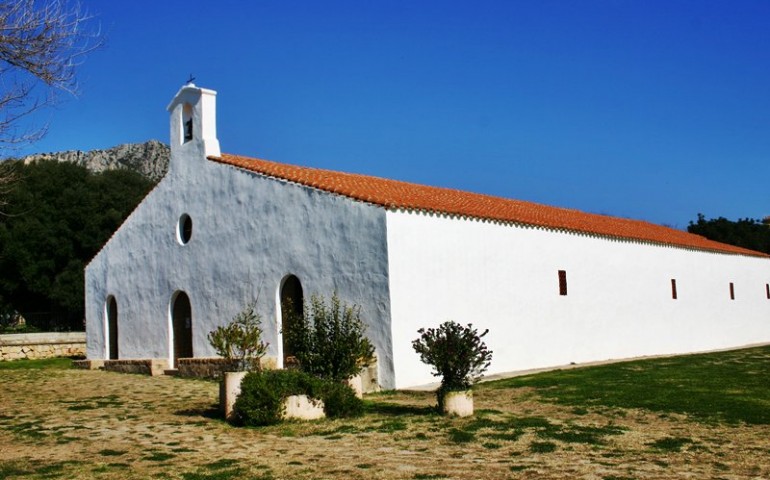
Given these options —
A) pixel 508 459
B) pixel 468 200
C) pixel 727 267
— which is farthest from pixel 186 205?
pixel 727 267

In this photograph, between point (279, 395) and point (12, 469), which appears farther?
point (279, 395)

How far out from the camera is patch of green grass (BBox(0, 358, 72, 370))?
25.0m

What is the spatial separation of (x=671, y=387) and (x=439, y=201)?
25.0 ft

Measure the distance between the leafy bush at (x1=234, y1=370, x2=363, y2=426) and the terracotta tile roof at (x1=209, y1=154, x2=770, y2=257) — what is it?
17.2ft

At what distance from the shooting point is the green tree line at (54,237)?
40.4 meters

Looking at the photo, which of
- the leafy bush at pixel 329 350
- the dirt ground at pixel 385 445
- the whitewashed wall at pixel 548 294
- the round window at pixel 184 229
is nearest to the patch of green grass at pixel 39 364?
the round window at pixel 184 229

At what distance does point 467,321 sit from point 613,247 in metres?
8.71

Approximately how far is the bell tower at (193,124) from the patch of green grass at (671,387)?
36.0 feet

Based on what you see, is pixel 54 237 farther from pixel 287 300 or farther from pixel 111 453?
pixel 111 453

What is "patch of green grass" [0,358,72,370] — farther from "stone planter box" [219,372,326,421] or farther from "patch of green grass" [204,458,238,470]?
"patch of green grass" [204,458,238,470]

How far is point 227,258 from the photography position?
819 inches

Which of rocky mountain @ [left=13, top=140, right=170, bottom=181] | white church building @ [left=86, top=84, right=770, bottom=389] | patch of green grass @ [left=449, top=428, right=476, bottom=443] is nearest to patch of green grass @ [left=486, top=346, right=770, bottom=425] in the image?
white church building @ [left=86, top=84, right=770, bottom=389]

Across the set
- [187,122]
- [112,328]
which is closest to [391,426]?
[187,122]

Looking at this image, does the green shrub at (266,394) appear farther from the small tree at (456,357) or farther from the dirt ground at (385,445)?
the small tree at (456,357)
